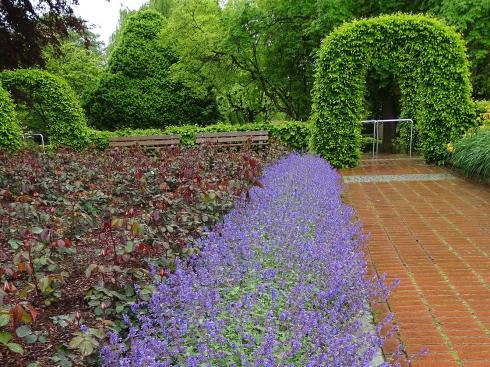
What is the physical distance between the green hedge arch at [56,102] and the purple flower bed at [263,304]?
34.5ft

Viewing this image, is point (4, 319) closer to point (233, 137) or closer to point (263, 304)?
point (263, 304)

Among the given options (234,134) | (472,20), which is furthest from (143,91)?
(472,20)

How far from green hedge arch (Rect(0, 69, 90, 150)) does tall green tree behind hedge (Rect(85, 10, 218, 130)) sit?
5.65 meters

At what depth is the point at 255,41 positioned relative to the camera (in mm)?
15438

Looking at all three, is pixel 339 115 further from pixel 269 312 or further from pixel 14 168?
pixel 269 312

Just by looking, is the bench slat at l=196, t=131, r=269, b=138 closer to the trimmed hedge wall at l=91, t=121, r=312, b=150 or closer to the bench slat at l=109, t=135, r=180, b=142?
the trimmed hedge wall at l=91, t=121, r=312, b=150

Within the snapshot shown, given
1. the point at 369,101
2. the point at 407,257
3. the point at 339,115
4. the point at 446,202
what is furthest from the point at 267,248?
the point at 369,101

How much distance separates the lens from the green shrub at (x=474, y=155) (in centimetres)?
777

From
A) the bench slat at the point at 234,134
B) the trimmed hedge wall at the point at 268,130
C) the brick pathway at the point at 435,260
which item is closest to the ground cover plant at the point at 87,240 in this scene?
the brick pathway at the point at 435,260

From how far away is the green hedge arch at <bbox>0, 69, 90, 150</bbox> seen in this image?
12.7m

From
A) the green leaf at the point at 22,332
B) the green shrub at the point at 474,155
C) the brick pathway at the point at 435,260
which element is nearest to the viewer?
the green leaf at the point at 22,332

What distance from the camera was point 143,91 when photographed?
19.0 metres

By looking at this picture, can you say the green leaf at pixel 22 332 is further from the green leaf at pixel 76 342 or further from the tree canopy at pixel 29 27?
the tree canopy at pixel 29 27

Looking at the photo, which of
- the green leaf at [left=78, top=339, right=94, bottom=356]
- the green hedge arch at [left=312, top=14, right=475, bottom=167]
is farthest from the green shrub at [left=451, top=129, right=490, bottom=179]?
the green leaf at [left=78, top=339, right=94, bottom=356]
